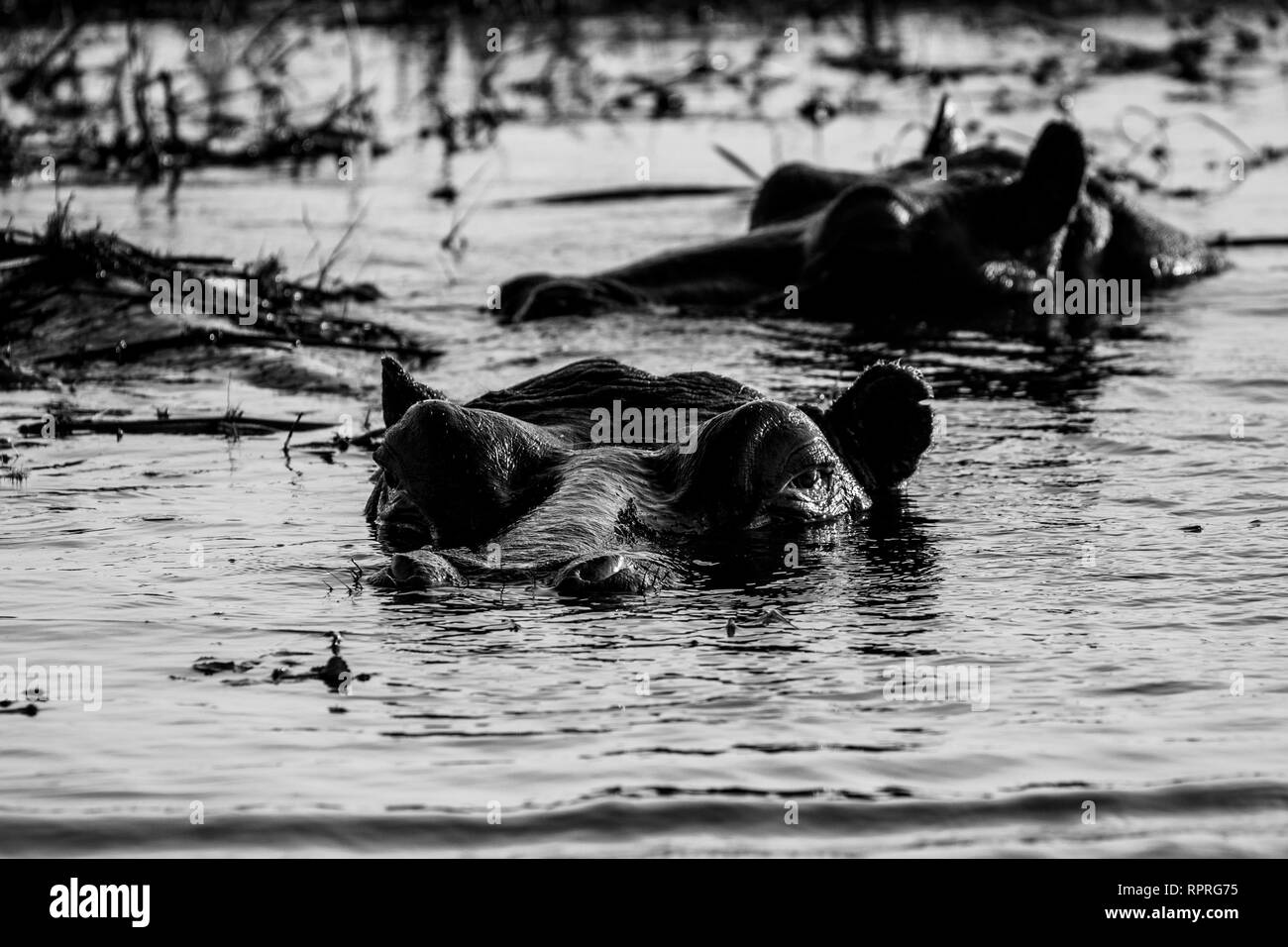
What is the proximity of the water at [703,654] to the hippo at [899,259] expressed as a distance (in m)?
1.29

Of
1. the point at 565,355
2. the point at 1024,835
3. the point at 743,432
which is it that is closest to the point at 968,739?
the point at 1024,835

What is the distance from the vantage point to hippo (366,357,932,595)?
6332 millimetres

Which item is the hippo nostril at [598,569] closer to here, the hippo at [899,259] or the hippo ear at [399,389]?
the hippo ear at [399,389]

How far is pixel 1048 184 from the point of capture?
1202 centimetres

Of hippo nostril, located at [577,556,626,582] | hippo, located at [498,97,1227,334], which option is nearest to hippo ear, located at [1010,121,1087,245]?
hippo, located at [498,97,1227,334]

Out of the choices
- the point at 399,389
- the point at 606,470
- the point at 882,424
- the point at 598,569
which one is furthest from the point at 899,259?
the point at 598,569

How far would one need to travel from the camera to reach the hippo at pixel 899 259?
11.9 meters

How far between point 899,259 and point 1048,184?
2.88 ft

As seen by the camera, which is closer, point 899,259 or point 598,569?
point 598,569

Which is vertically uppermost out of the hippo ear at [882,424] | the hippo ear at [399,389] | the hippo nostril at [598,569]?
the hippo ear at [399,389]

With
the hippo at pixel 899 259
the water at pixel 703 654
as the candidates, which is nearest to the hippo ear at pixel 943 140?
the hippo at pixel 899 259

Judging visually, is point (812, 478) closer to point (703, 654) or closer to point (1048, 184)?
point (703, 654)

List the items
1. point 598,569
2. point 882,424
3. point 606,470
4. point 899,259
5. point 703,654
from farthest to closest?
point 899,259
point 882,424
point 606,470
point 598,569
point 703,654

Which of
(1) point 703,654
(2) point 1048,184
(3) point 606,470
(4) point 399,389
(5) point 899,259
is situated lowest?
(1) point 703,654
